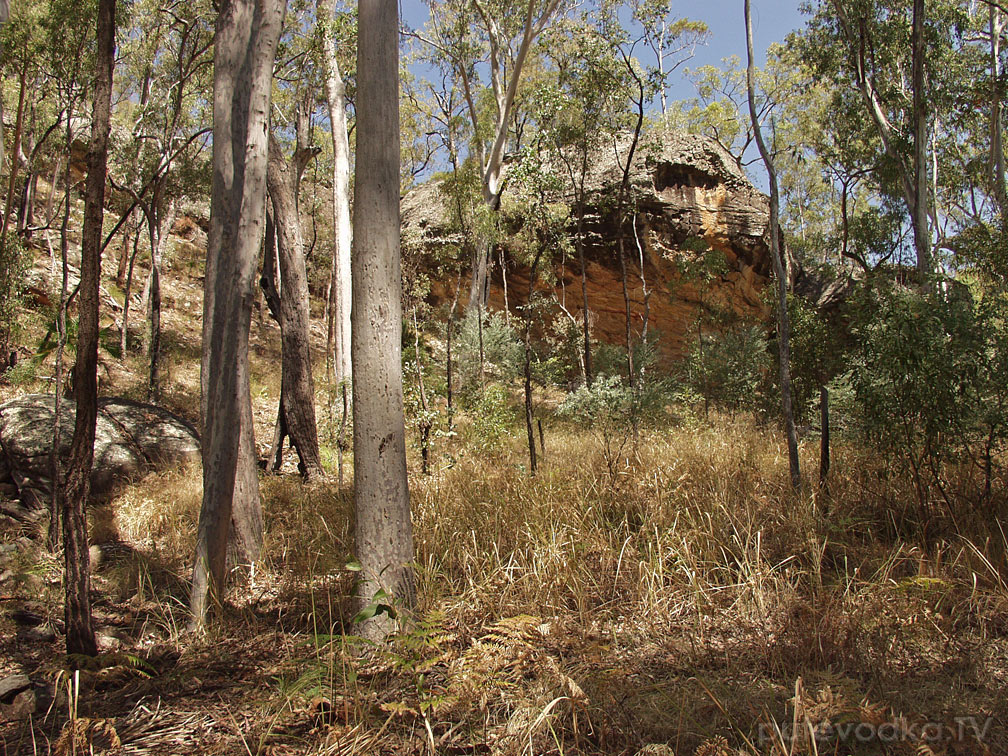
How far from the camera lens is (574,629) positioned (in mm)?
3553

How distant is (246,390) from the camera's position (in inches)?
173

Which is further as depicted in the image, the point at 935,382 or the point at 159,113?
the point at 159,113

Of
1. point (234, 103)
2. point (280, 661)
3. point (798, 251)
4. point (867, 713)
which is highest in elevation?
point (798, 251)

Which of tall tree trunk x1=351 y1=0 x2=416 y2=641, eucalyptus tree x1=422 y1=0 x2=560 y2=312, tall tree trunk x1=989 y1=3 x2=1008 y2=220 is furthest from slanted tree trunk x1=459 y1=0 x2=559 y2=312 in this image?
tall tree trunk x1=989 y1=3 x2=1008 y2=220

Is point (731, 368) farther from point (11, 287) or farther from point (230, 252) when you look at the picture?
point (11, 287)

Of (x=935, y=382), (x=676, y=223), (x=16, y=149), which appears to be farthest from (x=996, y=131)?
(x=16, y=149)

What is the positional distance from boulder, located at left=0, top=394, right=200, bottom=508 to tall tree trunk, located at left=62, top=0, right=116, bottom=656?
3975 millimetres

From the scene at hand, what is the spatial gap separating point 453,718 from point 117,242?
23.5m

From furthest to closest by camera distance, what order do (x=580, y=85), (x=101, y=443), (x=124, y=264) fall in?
(x=124, y=264) → (x=580, y=85) → (x=101, y=443)

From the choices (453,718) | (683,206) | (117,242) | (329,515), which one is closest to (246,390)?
(329,515)

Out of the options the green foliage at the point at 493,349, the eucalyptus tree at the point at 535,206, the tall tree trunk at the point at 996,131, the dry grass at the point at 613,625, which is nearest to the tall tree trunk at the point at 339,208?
the eucalyptus tree at the point at 535,206

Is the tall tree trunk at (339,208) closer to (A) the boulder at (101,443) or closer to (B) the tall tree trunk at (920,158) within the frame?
(A) the boulder at (101,443)

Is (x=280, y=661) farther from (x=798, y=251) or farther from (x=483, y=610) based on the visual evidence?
(x=798, y=251)

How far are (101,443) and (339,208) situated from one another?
16.2ft
